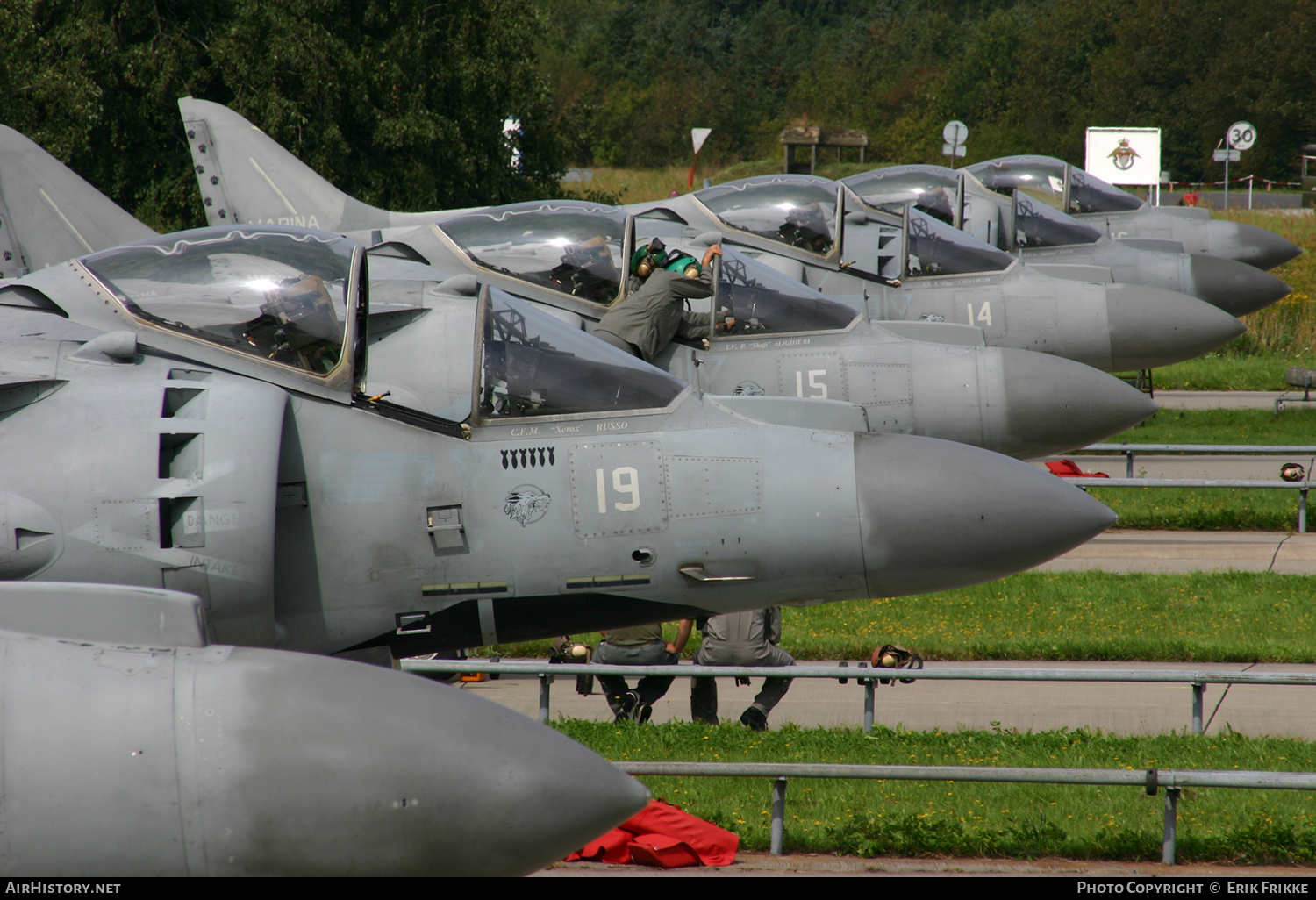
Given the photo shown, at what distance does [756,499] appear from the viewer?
6.00m

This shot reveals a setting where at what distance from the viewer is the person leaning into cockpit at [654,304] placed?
993 centimetres

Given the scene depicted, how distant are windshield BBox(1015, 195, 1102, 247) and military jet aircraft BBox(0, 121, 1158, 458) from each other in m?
8.04

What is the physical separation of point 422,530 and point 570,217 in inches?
203

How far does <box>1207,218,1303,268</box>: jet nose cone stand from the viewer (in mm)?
22853

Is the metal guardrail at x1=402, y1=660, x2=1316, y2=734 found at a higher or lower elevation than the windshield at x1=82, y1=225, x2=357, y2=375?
lower

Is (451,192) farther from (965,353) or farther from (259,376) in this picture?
(259,376)

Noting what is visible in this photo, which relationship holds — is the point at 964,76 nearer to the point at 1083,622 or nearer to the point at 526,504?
the point at 1083,622

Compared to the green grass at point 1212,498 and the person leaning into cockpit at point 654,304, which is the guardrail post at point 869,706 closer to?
the person leaning into cockpit at point 654,304

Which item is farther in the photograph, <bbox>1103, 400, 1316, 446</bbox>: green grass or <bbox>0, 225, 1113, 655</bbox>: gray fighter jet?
<bbox>1103, 400, 1316, 446</bbox>: green grass

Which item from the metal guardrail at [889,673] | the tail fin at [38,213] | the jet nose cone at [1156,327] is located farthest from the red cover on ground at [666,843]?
the jet nose cone at [1156,327]

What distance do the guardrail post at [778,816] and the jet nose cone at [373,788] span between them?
3.55m

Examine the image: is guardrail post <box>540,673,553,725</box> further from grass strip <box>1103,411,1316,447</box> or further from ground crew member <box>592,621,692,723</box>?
grass strip <box>1103,411,1316,447</box>

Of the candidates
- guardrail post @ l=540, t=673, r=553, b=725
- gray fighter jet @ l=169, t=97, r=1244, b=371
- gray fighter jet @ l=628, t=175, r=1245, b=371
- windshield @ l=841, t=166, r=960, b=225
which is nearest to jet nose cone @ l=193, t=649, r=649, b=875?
guardrail post @ l=540, t=673, r=553, b=725
